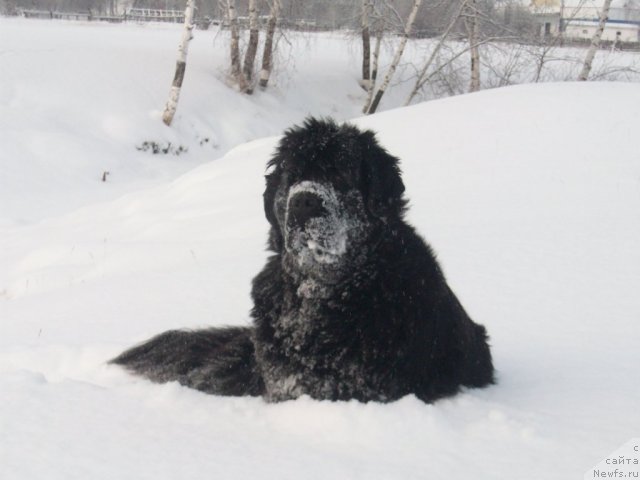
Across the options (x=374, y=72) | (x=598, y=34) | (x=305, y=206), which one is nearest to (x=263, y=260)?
(x=305, y=206)

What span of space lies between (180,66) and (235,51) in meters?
5.31

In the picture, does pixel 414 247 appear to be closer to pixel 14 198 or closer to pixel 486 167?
pixel 486 167

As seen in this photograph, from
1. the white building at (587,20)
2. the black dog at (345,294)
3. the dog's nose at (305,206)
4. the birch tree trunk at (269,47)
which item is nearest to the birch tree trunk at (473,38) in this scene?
the white building at (587,20)

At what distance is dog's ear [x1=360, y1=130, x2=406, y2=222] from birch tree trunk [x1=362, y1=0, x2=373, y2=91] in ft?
87.4

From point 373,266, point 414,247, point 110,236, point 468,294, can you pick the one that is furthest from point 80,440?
point 110,236

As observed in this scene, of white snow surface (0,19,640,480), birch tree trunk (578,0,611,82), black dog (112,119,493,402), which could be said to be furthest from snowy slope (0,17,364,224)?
black dog (112,119,493,402)

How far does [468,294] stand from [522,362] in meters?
1.66

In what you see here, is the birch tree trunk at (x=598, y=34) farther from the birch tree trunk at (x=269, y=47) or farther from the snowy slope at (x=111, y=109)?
the birch tree trunk at (x=269, y=47)

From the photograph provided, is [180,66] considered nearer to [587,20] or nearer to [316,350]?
[587,20]

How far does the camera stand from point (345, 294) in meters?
3.97

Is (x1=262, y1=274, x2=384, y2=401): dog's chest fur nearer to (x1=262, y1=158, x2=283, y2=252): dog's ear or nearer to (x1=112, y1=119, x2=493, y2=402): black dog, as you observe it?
(x1=112, y1=119, x2=493, y2=402): black dog

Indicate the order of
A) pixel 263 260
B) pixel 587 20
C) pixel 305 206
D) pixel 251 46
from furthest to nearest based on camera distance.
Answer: pixel 587 20 → pixel 251 46 → pixel 263 260 → pixel 305 206

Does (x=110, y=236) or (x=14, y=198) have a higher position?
(x=110, y=236)

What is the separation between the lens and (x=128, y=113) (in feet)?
80.4
